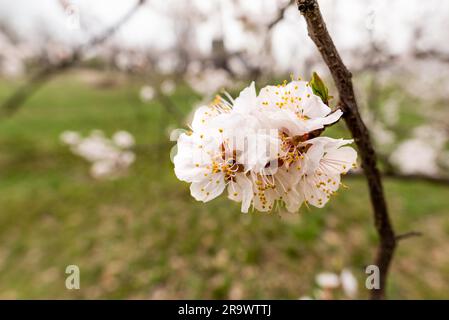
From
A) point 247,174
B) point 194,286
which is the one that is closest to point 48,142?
point 194,286

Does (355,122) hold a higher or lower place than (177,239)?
lower

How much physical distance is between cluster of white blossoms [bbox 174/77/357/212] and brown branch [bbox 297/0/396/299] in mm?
63

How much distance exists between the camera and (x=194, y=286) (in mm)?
3068

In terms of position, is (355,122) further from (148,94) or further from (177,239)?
(148,94)

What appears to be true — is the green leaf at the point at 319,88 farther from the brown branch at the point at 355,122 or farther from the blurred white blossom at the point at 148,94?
the blurred white blossom at the point at 148,94

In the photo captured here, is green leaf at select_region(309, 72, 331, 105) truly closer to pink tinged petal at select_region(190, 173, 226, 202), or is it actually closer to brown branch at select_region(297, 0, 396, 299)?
brown branch at select_region(297, 0, 396, 299)

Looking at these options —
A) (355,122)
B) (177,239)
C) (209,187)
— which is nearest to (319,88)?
(355,122)

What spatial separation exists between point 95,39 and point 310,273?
272 centimetres

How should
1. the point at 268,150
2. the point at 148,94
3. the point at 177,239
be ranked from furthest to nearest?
the point at 148,94, the point at 177,239, the point at 268,150

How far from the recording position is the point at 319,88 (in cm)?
76

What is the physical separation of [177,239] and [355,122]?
11.0 ft

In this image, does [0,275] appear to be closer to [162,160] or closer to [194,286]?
[194,286]

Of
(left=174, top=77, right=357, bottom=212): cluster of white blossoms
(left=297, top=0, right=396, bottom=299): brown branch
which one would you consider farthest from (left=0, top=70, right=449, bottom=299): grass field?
(left=174, top=77, right=357, bottom=212): cluster of white blossoms

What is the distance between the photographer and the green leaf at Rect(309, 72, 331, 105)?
0.76m
